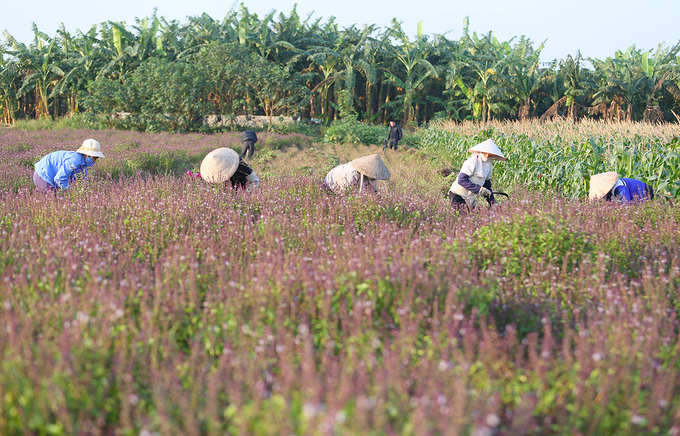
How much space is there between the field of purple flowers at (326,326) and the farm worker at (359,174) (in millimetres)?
1077

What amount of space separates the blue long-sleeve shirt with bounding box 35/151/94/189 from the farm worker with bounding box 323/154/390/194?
10.6 feet

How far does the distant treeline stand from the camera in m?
22.7

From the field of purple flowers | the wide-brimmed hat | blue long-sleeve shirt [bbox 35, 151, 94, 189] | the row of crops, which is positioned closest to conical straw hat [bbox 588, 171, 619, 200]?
the row of crops

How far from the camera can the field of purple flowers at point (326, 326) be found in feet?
6.25

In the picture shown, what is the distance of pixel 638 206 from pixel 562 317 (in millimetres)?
3320

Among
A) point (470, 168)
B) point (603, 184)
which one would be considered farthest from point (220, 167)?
point (603, 184)

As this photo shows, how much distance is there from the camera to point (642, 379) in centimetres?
233

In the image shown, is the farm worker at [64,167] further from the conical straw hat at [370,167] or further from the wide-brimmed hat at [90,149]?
the conical straw hat at [370,167]

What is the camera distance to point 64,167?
6.45 meters

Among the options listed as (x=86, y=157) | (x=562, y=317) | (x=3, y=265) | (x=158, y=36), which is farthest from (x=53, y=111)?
(x=562, y=317)

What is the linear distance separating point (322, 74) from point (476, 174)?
2311 cm

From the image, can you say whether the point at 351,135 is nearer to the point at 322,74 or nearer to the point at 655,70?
the point at 322,74

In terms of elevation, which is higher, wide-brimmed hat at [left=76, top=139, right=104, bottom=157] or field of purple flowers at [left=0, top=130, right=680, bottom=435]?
wide-brimmed hat at [left=76, top=139, right=104, bottom=157]

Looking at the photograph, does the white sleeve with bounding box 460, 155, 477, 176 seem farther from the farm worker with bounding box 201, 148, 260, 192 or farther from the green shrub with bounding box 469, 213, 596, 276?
the farm worker with bounding box 201, 148, 260, 192
